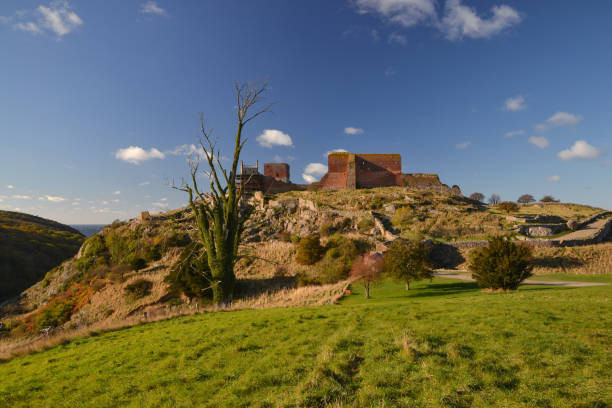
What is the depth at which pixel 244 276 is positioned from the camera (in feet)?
87.5

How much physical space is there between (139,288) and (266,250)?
1351 centimetres

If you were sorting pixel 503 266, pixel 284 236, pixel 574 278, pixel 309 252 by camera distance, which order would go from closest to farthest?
pixel 503 266
pixel 574 278
pixel 309 252
pixel 284 236

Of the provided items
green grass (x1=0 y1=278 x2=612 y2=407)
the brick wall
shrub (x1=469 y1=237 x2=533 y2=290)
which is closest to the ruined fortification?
the brick wall

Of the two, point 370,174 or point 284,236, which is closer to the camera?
point 284,236

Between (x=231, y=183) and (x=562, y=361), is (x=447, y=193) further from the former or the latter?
(x=562, y=361)

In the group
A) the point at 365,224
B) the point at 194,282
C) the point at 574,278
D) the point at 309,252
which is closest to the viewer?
the point at 574,278

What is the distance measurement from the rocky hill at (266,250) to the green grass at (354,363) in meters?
7.53

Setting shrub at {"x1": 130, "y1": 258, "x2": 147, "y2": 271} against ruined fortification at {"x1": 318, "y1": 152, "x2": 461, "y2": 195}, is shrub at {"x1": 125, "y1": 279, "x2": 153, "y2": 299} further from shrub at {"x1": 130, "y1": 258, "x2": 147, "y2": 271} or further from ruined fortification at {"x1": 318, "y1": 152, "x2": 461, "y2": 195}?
ruined fortification at {"x1": 318, "y1": 152, "x2": 461, "y2": 195}

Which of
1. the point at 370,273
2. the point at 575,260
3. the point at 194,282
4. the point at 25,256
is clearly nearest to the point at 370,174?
the point at 575,260

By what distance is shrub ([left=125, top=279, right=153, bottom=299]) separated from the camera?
960 inches

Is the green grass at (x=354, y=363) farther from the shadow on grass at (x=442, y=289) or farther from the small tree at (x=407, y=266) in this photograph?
the small tree at (x=407, y=266)

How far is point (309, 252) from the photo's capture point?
1070 inches

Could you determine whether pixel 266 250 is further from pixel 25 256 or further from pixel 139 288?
pixel 25 256

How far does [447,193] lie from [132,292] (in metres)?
55.8
